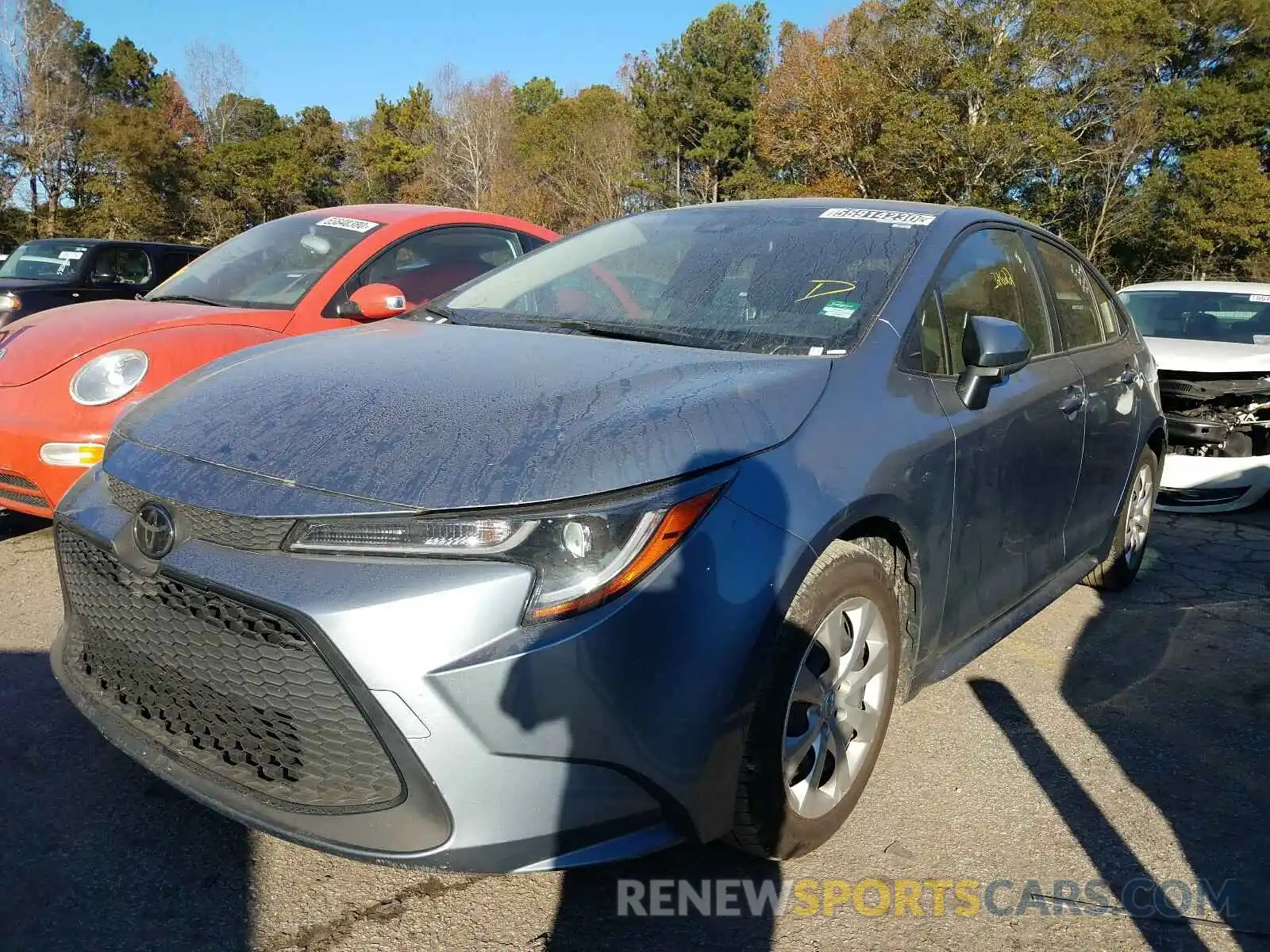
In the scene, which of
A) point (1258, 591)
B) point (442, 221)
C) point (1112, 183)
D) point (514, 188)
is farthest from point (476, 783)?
point (514, 188)

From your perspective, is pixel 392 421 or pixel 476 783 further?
pixel 392 421

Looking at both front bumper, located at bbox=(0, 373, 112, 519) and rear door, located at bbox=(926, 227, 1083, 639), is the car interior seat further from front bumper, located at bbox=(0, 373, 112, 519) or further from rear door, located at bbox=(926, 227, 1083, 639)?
rear door, located at bbox=(926, 227, 1083, 639)

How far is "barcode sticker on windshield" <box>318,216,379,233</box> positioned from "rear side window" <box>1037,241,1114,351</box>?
10.2 feet

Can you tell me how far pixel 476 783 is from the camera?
5.43 ft

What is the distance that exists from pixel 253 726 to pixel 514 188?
45078mm

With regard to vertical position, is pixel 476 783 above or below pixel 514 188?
below

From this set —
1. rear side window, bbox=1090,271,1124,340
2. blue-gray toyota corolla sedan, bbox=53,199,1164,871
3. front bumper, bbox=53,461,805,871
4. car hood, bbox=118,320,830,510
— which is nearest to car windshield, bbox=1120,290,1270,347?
rear side window, bbox=1090,271,1124,340

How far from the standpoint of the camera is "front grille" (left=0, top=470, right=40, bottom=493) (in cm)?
363

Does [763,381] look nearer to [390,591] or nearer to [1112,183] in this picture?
[390,591]

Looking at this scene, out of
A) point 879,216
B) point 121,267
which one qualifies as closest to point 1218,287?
point 879,216

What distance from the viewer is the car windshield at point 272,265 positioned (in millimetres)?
4492

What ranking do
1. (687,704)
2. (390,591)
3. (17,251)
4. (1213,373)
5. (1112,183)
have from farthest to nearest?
(1112,183) < (17,251) < (1213,373) < (687,704) < (390,591)

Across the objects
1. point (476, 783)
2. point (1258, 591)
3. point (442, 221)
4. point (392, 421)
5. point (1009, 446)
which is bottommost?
point (1258, 591)

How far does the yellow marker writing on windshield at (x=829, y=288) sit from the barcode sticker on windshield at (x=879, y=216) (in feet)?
1.31
